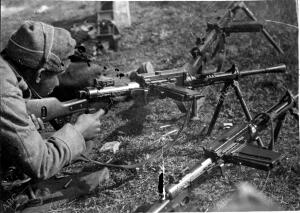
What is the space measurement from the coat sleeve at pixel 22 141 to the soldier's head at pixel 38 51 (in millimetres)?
319

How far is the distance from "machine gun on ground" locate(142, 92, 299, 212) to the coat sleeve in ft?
3.87

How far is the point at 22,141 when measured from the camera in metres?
3.54

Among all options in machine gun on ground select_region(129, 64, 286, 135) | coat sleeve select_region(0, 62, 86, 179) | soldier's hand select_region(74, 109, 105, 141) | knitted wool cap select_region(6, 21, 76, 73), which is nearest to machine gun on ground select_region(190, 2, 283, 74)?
machine gun on ground select_region(129, 64, 286, 135)

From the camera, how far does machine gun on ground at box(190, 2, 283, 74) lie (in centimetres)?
631

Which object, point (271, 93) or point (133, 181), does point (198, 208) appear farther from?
point (271, 93)

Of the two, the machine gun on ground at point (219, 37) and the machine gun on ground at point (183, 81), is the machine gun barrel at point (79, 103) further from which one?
the machine gun on ground at point (219, 37)

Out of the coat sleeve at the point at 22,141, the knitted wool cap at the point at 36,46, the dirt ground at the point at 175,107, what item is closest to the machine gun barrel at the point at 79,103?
the knitted wool cap at the point at 36,46

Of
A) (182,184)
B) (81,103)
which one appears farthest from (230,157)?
(81,103)

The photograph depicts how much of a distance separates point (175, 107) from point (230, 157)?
2.38 metres

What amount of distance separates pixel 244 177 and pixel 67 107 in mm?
2429

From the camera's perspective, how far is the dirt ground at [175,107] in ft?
15.1

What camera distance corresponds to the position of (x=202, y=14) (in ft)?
29.7

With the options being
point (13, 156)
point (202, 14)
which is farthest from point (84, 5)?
point (13, 156)

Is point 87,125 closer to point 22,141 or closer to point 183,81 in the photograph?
point 22,141
